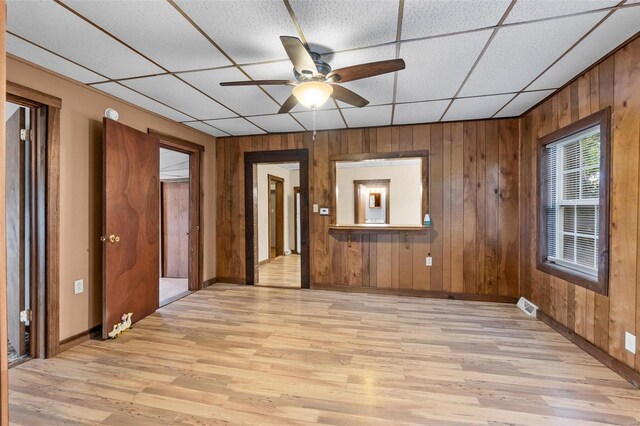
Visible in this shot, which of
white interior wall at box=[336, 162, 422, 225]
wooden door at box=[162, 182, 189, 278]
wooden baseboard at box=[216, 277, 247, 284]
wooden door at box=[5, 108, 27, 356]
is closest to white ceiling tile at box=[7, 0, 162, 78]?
wooden door at box=[5, 108, 27, 356]

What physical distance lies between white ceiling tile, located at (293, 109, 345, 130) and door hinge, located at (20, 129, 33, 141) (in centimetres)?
243

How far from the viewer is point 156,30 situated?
183 cm

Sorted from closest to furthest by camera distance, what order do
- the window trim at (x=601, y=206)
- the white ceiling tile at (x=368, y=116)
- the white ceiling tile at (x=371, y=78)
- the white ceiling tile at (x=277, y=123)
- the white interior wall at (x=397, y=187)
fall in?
the white ceiling tile at (x=371, y=78), the window trim at (x=601, y=206), the white ceiling tile at (x=368, y=116), the white ceiling tile at (x=277, y=123), the white interior wall at (x=397, y=187)

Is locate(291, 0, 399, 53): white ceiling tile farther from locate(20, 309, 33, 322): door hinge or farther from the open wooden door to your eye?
locate(20, 309, 33, 322): door hinge

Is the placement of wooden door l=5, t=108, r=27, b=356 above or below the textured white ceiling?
below

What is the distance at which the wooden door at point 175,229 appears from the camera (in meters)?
5.11

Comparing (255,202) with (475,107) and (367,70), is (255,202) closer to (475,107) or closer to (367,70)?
(367,70)

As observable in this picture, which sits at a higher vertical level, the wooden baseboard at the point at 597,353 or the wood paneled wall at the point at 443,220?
the wood paneled wall at the point at 443,220

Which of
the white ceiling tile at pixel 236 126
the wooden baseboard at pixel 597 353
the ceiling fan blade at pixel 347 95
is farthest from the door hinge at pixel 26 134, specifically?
the wooden baseboard at pixel 597 353

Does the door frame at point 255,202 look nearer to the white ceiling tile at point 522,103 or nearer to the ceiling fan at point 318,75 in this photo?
the ceiling fan at point 318,75

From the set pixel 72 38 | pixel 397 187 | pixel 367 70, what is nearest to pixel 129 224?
pixel 72 38

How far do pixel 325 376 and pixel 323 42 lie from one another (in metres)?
2.37

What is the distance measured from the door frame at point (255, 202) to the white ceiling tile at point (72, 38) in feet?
7.12

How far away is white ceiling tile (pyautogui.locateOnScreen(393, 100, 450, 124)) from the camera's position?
3.17 meters
